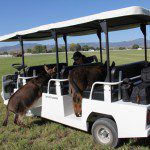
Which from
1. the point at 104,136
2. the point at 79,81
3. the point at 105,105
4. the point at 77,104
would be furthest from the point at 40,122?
the point at 105,105

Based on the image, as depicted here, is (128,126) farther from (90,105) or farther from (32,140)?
(32,140)

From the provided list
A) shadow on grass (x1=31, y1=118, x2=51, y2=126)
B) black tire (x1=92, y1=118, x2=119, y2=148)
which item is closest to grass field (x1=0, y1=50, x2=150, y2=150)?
shadow on grass (x1=31, y1=118, x2=51, y2=126)

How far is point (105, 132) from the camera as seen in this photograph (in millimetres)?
4613

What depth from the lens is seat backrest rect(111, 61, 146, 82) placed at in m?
4.52

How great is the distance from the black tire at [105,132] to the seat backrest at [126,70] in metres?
0.71

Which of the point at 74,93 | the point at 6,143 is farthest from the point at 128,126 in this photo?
the point at 6,143

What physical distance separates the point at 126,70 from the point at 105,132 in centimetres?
115

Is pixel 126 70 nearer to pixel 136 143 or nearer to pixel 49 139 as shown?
pixel 136 143

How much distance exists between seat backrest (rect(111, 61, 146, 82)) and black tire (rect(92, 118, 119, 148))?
2.32 ft

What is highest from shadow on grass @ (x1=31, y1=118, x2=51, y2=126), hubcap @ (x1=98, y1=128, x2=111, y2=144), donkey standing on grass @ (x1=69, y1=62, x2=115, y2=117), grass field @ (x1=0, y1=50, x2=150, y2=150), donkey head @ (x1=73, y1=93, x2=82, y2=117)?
donkey standing on grass @ (x1=69, y1=62, x2=115, y2=117)

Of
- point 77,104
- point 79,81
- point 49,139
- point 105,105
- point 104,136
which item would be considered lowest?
point 49,139

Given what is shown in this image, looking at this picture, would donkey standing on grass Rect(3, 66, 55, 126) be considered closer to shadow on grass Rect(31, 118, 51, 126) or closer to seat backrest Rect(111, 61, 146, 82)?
shadow on grass Rect(31, 118, 51, 126)

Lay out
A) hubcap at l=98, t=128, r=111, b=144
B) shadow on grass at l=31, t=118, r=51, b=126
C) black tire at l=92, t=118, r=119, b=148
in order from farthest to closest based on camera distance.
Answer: shadow on grass at l=31, t=118, r=51, b=126
hubcap at l=98, t=128, r=111, b=144
black tire at l=92, t=118, r=119, b=148

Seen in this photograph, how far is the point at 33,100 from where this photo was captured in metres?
5.95
